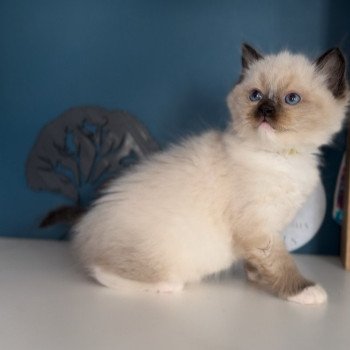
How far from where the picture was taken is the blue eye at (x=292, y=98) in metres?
1.27

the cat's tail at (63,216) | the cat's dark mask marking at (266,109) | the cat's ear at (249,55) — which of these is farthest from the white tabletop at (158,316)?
the cat's ear at (249,55)

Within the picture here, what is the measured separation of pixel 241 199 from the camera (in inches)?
51.4

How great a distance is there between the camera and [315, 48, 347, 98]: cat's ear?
1.27 metres

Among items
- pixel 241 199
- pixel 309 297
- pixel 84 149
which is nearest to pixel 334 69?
pixel 241 199

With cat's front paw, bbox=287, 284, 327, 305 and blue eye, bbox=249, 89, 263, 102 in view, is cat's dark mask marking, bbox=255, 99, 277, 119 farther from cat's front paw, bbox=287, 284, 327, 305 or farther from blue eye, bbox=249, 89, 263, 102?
cat's front paw, bbox=287, 284, 327, 305

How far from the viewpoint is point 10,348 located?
101 cm

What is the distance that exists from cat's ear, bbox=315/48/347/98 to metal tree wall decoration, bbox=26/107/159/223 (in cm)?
66

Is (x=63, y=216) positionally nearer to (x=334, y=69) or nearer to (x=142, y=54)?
(x=142, y=54)

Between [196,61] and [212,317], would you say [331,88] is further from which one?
[212,317]

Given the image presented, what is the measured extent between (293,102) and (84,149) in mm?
792

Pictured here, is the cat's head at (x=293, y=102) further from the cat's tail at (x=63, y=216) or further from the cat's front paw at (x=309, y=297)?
the cat's tail at (x=63, y=216)

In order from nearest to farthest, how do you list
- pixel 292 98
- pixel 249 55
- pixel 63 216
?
pixel 292 98 < pixel 249 55 < pixel 63 216

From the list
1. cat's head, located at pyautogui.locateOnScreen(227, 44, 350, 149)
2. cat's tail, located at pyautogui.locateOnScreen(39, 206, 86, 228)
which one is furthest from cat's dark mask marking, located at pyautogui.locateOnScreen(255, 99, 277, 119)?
cat's tail, located at pyautogui.locateOnScreen(39, 206, 86, 228)

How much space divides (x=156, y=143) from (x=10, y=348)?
2.98 feet
